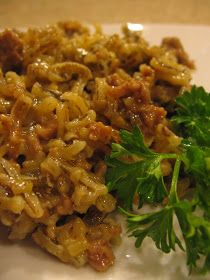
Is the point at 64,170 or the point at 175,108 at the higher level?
the point at 175,108

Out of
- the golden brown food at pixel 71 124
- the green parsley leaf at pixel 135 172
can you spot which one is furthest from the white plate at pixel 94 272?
the green parsley leaf at pixel 135 172

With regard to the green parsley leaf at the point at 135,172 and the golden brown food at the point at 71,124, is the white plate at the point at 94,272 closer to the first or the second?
the golden brown food at the point at 71,124

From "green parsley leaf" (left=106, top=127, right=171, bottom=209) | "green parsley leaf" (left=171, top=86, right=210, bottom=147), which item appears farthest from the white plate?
"green parsley leaf" (left=171, top=86, right=210, bottom=147)

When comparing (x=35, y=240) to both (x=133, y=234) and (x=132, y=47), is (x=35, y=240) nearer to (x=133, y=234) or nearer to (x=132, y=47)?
(x=133, y=234)

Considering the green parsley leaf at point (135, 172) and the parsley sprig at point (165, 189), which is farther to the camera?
the green parsley leaf at point (135, 172)

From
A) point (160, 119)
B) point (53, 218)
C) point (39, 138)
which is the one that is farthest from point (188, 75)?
point (53, 218)

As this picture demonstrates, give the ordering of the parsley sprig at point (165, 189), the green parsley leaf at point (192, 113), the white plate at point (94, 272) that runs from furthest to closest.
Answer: the green parsley leaf at point (192, 113) < the white plate at point (94, 272) < the parsley sprig at point (165, 189)
